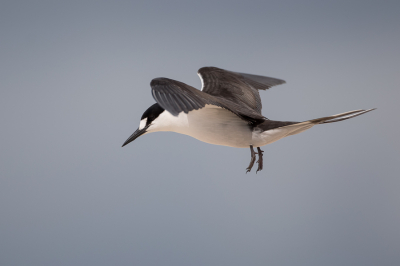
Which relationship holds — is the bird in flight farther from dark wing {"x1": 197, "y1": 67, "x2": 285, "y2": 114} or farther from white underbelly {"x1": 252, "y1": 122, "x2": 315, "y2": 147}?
dark wing {"x1": 197, "y1": 67, "x2": 285, "y2": 114}

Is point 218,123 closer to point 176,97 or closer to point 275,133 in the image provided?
point 275,133

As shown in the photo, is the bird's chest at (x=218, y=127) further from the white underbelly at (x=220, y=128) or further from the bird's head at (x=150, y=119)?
the bird's head at (x=150, y=119)

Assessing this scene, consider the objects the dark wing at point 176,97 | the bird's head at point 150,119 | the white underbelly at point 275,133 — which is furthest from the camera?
the bird's head at point 150,119

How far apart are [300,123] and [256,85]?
0.91 metres

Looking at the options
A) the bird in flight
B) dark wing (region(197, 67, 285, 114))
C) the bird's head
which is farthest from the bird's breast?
dark wing (region(197, 67, 285, 114))

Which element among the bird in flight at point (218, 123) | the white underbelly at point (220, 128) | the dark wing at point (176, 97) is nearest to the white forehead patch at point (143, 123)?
the bird in flight at point (218, 123)

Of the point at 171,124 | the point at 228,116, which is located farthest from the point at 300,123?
the point at 171,124

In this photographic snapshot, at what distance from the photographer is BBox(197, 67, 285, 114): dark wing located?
2309mm

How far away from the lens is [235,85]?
2.43 meters

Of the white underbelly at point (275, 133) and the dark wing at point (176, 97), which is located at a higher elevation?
the dark wing at point (176, 97)

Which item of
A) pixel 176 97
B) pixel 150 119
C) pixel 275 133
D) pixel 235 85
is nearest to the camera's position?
pixel 176 97

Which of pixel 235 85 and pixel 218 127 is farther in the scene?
pixel 235 85

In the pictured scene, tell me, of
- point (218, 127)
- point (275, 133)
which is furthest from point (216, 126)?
point (275, 133)

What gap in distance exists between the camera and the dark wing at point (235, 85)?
90.9 inches
